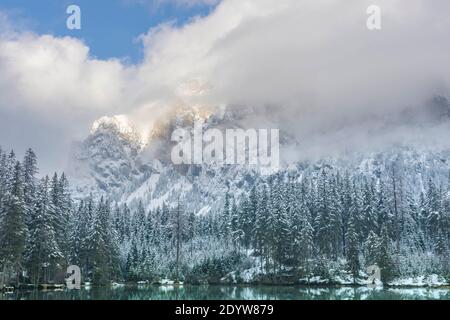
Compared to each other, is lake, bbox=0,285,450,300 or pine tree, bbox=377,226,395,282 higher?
pine tree, bbox=377,226,395,282

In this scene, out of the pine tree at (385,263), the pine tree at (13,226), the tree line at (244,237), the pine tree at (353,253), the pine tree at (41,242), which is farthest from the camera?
the pine tree at (353,253)

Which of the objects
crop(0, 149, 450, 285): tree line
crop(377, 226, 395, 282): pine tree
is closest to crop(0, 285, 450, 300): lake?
crop(0, 149, 450, 285): tree line

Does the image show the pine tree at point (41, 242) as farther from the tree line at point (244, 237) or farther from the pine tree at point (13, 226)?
the pine tree at point (13, 226)

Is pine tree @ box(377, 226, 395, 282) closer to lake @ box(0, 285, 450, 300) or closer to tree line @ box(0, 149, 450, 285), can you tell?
tree line @ box(0, 149, 450, 285)

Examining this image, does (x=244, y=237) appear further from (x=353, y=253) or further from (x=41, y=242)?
(x=41, y=242)

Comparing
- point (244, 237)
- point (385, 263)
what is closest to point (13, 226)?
point (385, 263)

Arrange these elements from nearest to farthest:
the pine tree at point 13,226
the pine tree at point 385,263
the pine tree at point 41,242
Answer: the pine tree at point 13,226
the pine tree at point 41,242
the pine tree at point 385,263

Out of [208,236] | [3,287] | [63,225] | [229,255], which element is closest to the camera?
[3,287]

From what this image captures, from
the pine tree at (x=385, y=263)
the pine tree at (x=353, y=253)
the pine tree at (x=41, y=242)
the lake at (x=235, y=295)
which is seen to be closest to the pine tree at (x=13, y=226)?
the lake at (x=235, y=295)

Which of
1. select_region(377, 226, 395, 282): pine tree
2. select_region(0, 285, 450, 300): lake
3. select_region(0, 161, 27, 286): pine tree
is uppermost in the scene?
select_region(0, 161, 27, 286): pine tree
